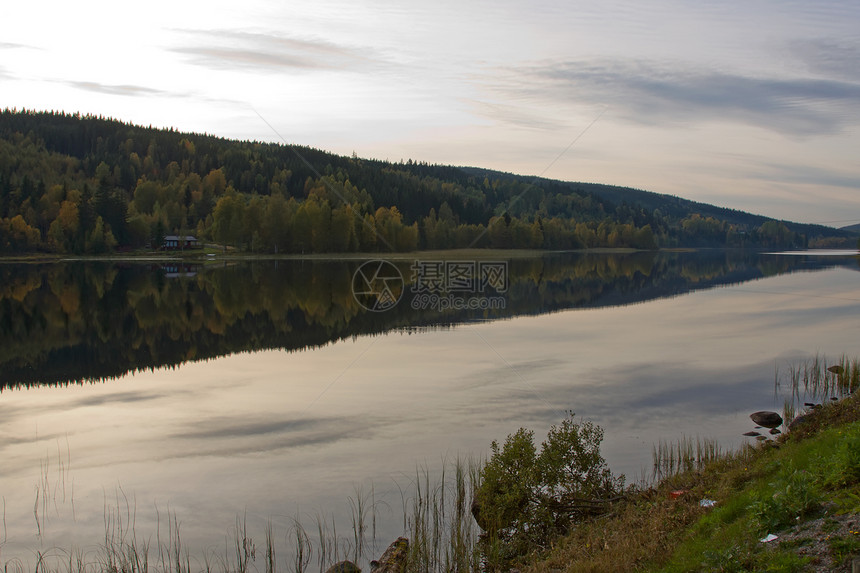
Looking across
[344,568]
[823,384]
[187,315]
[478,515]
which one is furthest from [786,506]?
[187,315]

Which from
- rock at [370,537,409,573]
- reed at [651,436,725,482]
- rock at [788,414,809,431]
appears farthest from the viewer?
rock at [788,414,809,431]

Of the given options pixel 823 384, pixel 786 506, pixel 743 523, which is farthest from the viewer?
pixel 823 384

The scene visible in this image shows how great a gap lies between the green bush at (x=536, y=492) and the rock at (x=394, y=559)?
134 centimetres

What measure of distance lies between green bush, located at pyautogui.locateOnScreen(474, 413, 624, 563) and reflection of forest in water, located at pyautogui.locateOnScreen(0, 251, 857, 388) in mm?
18242

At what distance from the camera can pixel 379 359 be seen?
27.0 meters

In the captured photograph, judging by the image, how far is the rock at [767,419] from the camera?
17.5 metres

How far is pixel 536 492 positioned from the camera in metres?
11.7

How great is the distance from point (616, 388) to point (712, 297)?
124 ft

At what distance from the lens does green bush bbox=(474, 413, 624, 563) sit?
10.9 m

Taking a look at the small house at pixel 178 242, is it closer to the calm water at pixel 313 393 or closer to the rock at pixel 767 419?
the calm water at pixel 313 393

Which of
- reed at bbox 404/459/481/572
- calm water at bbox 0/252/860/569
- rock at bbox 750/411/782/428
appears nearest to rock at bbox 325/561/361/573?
reed at bbox 404/459/481/572

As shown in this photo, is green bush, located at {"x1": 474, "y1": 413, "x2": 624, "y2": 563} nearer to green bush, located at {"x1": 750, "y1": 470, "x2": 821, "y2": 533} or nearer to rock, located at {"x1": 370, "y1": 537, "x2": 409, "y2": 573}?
rock, located at {"x1": 370, "y1": 537, "x2": 409, "y2": 573}

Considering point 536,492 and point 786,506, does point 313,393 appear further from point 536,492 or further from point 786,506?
point 786,506

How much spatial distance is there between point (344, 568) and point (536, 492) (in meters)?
3.78
